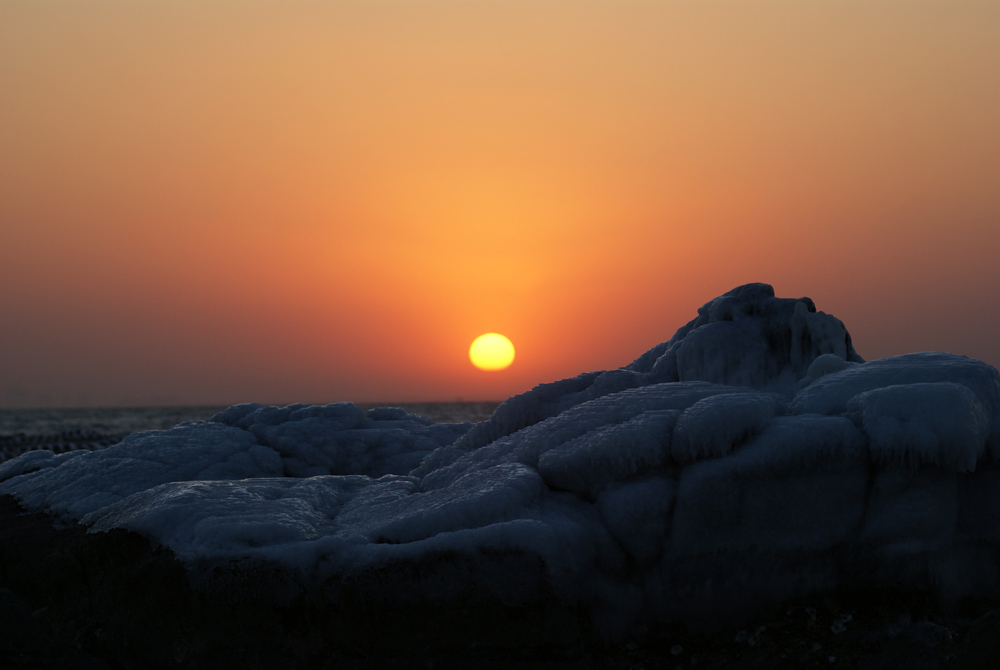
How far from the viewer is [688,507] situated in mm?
5750

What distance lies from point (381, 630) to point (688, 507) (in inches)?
101

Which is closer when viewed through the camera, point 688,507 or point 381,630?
point 381,630

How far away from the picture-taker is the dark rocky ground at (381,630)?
16.3 ft

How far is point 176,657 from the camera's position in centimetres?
527

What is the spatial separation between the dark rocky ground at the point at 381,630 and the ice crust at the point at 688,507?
17 centimetres

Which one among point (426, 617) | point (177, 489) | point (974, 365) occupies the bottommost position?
point (426, 617)

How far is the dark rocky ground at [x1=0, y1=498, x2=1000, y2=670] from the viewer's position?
4.96m

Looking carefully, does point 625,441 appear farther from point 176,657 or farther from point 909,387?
point 176,657

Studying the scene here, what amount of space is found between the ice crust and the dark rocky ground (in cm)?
17

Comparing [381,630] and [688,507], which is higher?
[688,507]

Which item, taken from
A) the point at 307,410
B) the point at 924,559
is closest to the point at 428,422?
the point at 307,410

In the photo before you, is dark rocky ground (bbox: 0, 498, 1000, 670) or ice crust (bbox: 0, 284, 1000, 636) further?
ice crust (bbox: 0, 284, 1000, 636)

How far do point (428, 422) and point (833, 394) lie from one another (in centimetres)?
736

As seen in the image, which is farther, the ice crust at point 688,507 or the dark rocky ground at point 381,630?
the ice crust at point 688,507
